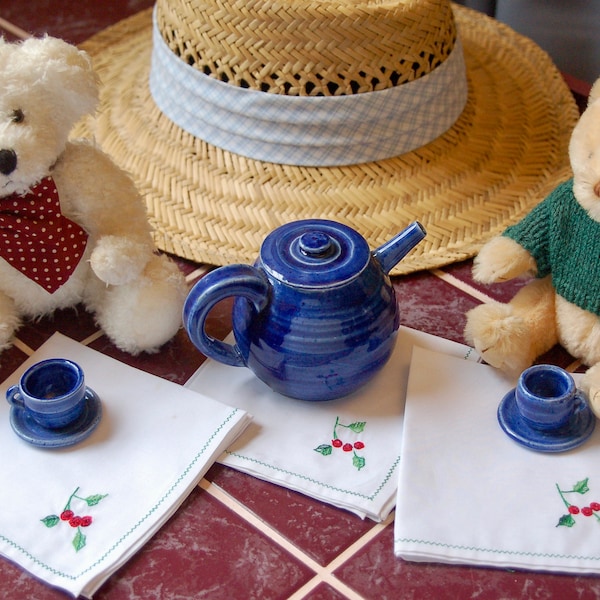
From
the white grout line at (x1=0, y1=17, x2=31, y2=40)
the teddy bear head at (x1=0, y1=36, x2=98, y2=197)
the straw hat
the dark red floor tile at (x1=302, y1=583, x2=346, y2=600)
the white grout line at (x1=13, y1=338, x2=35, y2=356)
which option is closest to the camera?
the dark red floor tile at (x1=302, y1=583, x2=346, y2=600)

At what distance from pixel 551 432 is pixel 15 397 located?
19.9 inches

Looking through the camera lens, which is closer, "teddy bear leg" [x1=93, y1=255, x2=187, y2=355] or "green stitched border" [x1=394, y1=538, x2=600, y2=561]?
"green stitched border" [x1=394, y1=538, x2=600, y2=561]

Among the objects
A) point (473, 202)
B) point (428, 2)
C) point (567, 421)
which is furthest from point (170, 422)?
point (428, 2)

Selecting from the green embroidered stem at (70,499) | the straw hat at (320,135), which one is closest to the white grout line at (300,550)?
the green embroidered stem at (70,499)

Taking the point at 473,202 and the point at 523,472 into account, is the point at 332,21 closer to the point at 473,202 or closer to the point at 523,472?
the point at 473,202

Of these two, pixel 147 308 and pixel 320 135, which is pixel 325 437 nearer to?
pixel 147 308

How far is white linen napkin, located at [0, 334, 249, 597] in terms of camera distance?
2.50 feet

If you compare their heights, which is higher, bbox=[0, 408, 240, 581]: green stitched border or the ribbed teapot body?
the ribbed teapot body

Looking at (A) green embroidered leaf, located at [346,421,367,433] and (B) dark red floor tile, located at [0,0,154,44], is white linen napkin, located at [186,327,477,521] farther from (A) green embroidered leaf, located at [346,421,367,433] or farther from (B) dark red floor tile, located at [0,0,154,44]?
(B) dark red floor tile, located at [0,0,154,44]

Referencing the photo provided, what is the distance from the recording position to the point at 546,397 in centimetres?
85

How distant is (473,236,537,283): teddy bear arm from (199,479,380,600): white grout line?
10.7 inches

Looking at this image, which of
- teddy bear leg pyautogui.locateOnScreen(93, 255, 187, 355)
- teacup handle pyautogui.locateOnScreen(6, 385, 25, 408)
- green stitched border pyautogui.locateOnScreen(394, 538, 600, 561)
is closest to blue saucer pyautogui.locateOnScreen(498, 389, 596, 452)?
green stitched border pyautogui.locateOnScreen(394, 538, 600, 561)

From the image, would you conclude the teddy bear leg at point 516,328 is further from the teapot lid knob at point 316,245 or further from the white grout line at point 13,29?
the white grout line at point 13,29

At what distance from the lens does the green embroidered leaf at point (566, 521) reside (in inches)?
30.6
